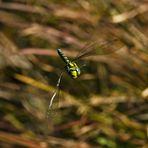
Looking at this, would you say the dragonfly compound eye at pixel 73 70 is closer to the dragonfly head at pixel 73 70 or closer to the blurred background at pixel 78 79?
the dragonfly head at pixel 73 70

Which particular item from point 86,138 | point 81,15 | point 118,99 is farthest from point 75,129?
point 81,15

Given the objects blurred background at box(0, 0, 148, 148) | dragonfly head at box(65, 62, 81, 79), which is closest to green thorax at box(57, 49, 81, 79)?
dragonfly head at box(65, 62, 81, 79)

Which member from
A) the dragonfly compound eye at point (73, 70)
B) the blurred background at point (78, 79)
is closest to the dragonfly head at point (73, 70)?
the dragonfly compound eye at point (73, 70)

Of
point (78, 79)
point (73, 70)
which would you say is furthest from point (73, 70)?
point (78, 79)

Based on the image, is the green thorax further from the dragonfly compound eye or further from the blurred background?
the blurred background

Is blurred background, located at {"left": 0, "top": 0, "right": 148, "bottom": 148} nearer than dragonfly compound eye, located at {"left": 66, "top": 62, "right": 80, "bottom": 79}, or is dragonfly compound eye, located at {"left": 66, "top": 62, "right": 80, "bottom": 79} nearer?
dragonfly compound eye, located at {"left": 66, "top": 62, "right": 80, "bottom": 79}

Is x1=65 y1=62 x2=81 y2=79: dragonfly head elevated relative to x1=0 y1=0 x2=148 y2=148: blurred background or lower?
lower

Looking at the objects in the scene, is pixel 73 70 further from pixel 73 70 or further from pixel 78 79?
pixel 78 79
